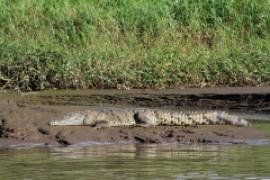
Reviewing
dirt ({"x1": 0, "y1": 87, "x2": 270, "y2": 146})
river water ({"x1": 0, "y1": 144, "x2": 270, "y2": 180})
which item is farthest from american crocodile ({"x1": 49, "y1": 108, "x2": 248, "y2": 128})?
river water ({"x1": 0, "y1": 144, "x2": 270, "y2": 180})

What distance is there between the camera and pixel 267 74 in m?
12.4

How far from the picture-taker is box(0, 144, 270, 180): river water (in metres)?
6.59

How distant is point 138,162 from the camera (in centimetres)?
720

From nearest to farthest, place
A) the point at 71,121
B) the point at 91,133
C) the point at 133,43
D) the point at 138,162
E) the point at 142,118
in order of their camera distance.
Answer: the point at 138,162 < the point at 91,133 < the point at 71,121 < the point at 142,118 < the point at 133,43

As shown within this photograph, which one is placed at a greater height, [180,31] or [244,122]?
[180,31]

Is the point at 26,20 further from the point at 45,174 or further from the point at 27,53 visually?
the point at 45,174

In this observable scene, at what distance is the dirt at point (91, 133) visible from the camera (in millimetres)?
8312

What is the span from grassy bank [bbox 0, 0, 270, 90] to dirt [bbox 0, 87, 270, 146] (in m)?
3.12

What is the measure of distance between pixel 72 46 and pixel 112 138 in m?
5.36

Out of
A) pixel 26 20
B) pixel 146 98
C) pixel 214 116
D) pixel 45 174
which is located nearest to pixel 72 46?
pixel 26 20

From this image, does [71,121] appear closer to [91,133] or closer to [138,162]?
[91,133]

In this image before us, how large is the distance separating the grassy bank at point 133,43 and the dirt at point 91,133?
3.12m

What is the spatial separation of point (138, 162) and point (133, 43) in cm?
676

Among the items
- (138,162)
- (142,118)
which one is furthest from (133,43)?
(138,162)
